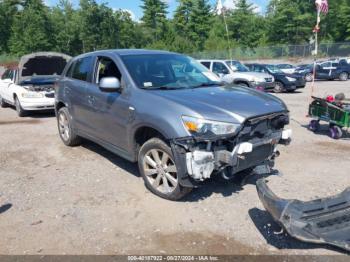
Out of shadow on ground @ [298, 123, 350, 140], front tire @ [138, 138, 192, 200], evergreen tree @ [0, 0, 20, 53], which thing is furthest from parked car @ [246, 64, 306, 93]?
evergreen tree @ [0, 0, 20, 53]

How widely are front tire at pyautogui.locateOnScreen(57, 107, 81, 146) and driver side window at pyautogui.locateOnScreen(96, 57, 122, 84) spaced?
4.53 ft

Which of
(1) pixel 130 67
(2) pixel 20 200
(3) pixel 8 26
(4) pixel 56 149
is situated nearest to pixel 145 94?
(1) pixel 130 67

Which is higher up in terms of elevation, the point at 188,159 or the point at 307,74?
the point at 188,159

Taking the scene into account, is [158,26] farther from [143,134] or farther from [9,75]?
[143,134]

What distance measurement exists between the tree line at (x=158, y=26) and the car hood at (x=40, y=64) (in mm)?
42368

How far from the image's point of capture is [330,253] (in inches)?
144

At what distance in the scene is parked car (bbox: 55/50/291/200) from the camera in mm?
4391

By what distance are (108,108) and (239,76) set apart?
38.4 feet

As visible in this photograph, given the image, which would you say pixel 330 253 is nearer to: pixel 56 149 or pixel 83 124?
pixel 83 124

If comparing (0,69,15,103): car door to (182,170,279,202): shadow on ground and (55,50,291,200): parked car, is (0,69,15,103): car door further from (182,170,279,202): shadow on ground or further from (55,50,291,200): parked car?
(182,170,279,202): shadow on ground

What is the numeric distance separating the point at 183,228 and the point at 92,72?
3239 millimetres

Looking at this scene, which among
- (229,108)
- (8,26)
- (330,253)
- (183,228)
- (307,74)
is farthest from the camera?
(8,26)

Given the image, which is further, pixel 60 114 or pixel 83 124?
pixel 60 114

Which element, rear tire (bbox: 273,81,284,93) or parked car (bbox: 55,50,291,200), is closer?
parked car (bbox: 55,50,291,200)
